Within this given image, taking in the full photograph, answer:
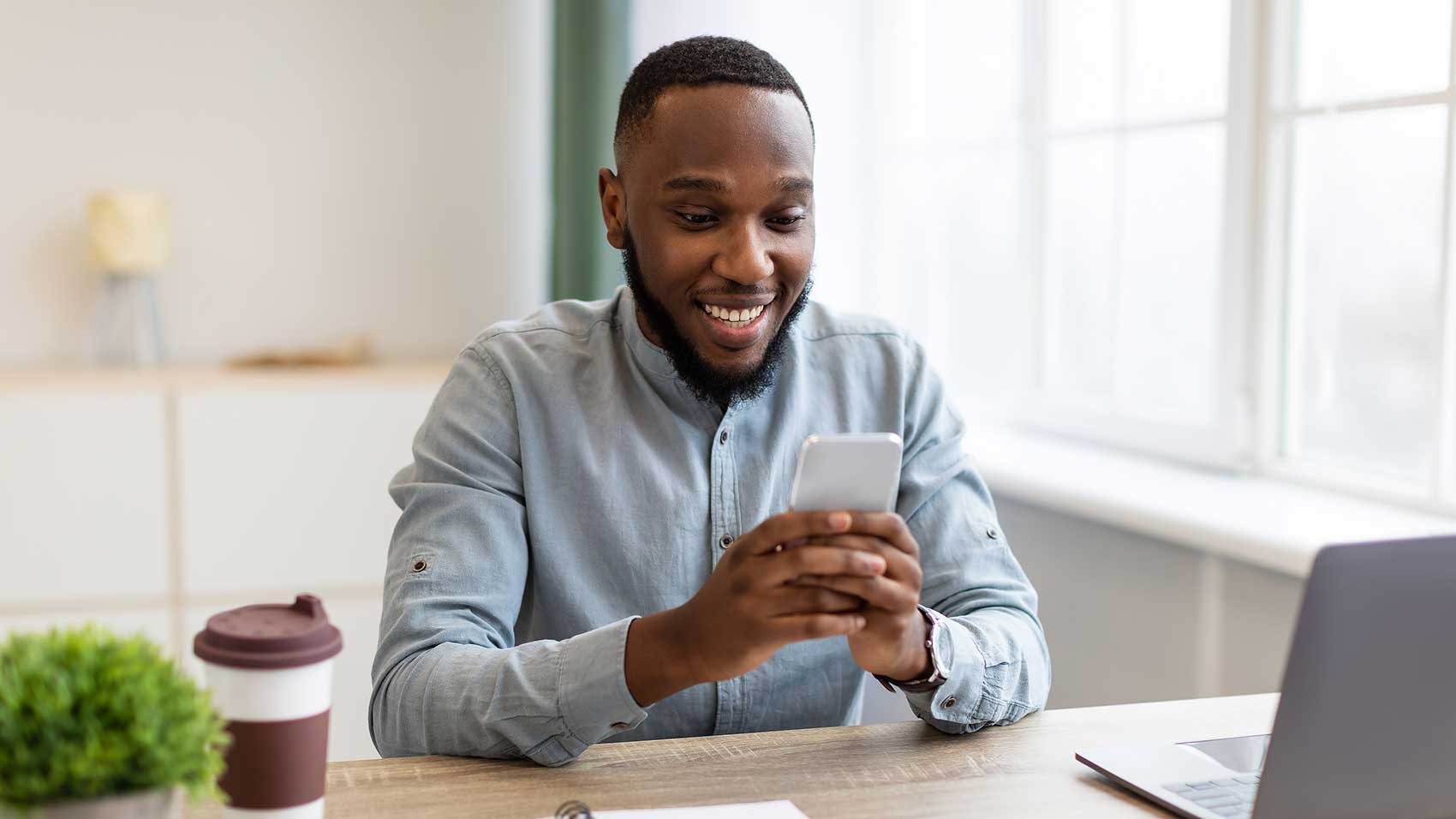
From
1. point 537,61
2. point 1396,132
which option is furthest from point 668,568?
point 537,61

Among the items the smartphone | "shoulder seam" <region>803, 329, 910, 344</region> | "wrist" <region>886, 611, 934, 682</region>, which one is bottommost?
"wrist" <region>886, 611, 934, 682</region>

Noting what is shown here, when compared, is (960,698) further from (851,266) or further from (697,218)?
(851,266)

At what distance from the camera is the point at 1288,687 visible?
3.10ft

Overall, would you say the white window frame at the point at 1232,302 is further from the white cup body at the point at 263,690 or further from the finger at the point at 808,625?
the white cup body at the point at 263,690

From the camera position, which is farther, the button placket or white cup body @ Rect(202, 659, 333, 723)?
the button placket

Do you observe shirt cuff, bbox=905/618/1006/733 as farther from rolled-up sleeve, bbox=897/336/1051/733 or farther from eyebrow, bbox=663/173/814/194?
eyebrow, bbox=663/173/814/194

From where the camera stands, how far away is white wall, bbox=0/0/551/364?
3.21 m

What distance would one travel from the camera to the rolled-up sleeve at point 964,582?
4.24 feet

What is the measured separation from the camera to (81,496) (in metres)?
2.84

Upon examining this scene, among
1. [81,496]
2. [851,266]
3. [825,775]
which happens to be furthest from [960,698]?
[81,496]

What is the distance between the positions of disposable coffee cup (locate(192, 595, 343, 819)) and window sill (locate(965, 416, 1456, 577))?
118 centimetres

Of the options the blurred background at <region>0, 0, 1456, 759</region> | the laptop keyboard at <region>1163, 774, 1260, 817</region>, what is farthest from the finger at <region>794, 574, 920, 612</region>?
the blurred background at <region>0, 0, 1456, 759</region>

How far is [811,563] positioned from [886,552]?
0.07m

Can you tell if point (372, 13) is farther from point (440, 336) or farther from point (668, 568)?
point (668, 568)
